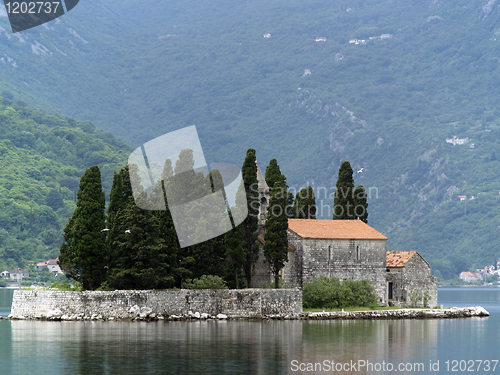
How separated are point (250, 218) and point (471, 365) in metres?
22.9

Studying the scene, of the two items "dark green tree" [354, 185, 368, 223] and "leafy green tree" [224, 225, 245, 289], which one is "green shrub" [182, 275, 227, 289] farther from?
"dark green tree" [354, 185, 368, 223]

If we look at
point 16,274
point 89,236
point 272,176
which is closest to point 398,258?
point 272,176

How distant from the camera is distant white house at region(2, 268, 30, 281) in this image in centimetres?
11769

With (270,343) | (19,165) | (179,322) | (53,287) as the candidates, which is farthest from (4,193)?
(270,343)

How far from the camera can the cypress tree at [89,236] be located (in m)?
48.6

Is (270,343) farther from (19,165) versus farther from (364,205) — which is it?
(19,165)

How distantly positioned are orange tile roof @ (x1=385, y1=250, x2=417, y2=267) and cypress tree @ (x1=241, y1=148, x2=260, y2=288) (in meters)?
12.5

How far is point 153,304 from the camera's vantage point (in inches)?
1882

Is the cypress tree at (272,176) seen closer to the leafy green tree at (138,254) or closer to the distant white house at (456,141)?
the leafy green tree at (138,254)

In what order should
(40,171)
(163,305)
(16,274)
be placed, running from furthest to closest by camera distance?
1. (40,171)
2. (16,274)
3. (163,305)

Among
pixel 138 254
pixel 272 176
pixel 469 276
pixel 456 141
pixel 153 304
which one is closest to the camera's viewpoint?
pixel 138 254

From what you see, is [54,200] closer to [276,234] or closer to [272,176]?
[272,176]

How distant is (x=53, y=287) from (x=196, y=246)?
1058 centimetres

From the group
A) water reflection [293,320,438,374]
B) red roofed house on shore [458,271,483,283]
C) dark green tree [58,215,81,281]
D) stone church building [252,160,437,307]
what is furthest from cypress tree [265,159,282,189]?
red roofed house on shore [458,271,483,283]
